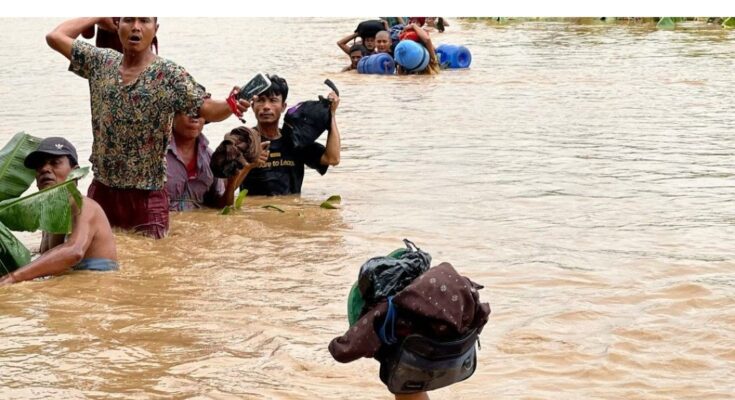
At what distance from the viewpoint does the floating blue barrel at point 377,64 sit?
56.0 feet

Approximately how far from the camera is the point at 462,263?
6.52 meters

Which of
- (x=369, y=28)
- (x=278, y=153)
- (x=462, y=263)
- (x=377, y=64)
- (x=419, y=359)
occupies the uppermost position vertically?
(x=419, y=359)

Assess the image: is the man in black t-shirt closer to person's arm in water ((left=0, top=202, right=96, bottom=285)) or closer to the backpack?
person's arm in water ((left=0, top=202, right=96, bottom=285))

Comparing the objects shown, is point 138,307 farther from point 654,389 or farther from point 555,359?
point 654,389

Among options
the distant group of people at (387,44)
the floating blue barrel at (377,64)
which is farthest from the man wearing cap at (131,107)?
the floating blue barrel at (377,64)

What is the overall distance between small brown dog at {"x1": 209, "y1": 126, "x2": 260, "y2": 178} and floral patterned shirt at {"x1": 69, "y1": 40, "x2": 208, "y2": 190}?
71 centimetres

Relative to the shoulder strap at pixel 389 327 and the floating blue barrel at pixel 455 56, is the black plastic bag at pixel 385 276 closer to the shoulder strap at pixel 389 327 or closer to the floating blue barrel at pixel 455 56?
the shoulder strap at pixel 389 327

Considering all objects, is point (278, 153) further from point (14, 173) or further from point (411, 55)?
point (411, 55)

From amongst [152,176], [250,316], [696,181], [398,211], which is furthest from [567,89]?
[250,316]

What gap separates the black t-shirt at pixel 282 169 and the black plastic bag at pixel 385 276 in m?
4.27

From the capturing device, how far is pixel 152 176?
21.5 ft

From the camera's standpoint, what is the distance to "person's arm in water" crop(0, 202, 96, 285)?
579cm

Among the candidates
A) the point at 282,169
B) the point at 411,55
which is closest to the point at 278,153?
the point at 282,169

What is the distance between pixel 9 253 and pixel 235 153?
1755mm
